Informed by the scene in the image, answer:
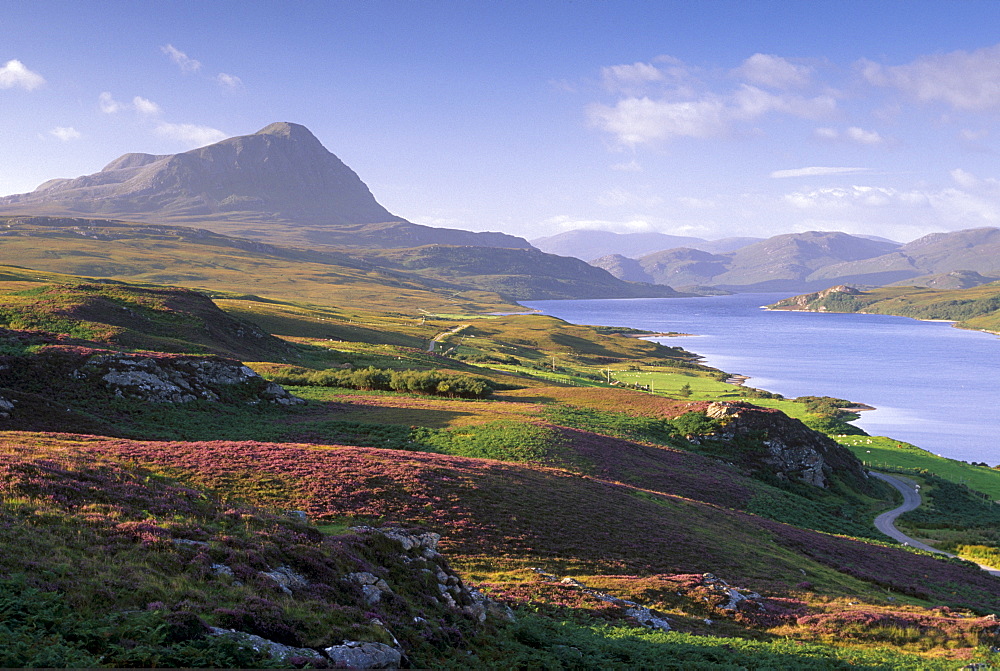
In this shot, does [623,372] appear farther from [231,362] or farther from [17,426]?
[17,426]

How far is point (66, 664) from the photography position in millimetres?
9664

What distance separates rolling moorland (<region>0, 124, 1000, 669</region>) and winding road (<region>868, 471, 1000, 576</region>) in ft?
5.08

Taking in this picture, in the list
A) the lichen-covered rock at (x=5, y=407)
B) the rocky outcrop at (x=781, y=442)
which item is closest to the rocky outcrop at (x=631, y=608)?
the lichen-covered rock at (x=5, y=407)

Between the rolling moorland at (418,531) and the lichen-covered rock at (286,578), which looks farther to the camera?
the lichen-covered rock at (286,578)

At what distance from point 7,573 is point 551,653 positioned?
41.8 ft

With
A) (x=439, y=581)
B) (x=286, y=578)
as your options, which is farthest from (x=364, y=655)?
(x=439, y=581)

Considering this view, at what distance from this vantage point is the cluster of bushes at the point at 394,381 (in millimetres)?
69000

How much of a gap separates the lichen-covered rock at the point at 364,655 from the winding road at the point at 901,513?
51.9m

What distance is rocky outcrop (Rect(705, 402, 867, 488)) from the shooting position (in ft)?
215

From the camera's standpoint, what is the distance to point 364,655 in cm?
1271

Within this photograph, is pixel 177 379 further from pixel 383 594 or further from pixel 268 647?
pixel 268 647

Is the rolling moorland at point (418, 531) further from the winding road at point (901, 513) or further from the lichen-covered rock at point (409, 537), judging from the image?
the winding road at point (901, 513)

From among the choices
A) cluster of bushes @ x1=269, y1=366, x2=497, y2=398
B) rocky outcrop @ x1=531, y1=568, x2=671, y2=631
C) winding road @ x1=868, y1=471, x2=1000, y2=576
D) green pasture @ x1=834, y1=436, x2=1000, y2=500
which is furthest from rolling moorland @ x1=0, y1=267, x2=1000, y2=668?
green pasture @ x1=834, y1=436, x2=1000, y2=500

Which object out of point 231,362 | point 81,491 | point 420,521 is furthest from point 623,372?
point 81,491
